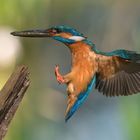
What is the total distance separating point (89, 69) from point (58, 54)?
1.43 metres

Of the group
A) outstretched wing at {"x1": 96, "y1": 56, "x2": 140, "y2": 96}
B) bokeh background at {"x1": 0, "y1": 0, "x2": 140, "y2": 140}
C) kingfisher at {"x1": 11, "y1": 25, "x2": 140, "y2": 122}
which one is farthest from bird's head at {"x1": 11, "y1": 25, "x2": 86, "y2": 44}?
bokeh background at {"x1": 0, "y1": 0, "x2": 140, "y2": 140}

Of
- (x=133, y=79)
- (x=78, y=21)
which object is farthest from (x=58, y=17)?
(x=133, y=79)

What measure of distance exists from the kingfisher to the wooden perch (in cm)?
7

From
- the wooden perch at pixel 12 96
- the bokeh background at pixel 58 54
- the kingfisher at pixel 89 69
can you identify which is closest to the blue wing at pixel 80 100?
the kingfisher at pixel 89 69

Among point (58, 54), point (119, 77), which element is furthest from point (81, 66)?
point (58, 54)

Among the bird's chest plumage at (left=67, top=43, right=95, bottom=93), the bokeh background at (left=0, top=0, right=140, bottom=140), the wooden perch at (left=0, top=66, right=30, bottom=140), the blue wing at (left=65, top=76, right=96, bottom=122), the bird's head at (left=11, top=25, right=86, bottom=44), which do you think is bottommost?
the wooden perch at (left=0, top=66, right=30, bottom=140)

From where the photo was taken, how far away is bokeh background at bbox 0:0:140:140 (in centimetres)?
280

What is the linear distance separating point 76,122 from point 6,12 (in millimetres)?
553

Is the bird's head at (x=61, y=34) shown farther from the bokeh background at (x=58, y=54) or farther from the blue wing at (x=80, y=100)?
the bokeh background at (x=58, y=54)

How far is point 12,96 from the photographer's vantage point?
149 centimetres

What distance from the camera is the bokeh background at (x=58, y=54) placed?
2.80 m

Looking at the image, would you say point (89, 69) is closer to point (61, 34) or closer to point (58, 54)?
point (61, 34)

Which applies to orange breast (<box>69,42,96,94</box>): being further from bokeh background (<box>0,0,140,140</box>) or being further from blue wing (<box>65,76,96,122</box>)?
bokeh background (<box>0,0,140,140</box>)

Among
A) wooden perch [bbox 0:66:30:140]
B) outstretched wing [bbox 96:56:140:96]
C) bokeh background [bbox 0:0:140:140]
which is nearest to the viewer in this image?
wooden perch [bbox 0:66:30:140]
